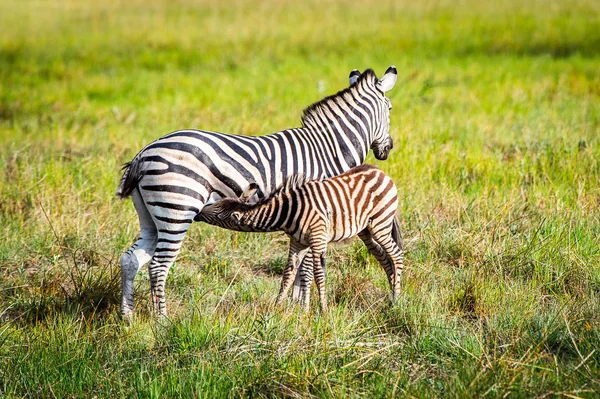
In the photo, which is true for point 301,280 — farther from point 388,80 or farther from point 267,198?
point 388,80

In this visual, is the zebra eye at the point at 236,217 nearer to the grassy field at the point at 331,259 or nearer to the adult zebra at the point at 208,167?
the adult zebra at the point at 208,167

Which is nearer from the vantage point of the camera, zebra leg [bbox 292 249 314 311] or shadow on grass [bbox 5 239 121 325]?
shadow on grass [bbox 5 239 121 325]

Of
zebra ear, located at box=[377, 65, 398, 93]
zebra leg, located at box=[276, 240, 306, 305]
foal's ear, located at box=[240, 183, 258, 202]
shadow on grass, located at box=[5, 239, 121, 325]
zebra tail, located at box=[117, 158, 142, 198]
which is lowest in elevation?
shadow on grass, located at box=[5, 239, 121, 325]

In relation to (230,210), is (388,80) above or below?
above

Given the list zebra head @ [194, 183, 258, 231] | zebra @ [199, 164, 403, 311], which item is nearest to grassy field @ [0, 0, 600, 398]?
zebra @ [199, 164, 403, 311]

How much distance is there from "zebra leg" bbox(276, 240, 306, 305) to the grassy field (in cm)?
12

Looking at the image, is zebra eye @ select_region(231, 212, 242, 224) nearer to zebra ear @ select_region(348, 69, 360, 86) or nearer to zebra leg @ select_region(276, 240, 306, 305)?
zebra leg @ select_region(276, 240, 306, 305)

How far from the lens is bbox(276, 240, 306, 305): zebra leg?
5.64m

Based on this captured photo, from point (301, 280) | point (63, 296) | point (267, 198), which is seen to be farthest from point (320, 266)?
point (63, 296)

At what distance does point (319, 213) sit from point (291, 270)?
0.51 meters

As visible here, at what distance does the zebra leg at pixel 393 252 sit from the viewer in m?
6.00

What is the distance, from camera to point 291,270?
223 inches

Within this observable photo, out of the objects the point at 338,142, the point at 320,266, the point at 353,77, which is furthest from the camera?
the point at 353,77

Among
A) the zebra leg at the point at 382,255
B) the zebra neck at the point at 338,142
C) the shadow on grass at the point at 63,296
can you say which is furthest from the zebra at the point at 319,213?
the shadow on grass at the point at 63,296
